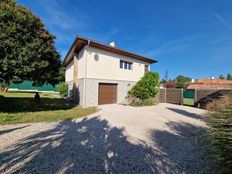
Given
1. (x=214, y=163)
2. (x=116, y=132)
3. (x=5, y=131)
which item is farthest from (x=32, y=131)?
(x=214, y=163)

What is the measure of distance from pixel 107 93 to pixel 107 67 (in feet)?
8.54

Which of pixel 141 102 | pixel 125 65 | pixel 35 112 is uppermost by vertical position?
pixel 125 65

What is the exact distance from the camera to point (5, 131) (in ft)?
17.9

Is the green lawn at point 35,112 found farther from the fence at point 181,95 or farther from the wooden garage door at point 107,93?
the fence at point 181,95

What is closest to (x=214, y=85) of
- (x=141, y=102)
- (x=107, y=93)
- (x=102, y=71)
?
(x=141, y=102)

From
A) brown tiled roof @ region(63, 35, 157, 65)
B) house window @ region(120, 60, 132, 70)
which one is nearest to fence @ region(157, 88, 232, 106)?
brown tiled roof @ region(63, 35, 157, 65)

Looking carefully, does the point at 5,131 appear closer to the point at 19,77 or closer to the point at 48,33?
the point at 19,77

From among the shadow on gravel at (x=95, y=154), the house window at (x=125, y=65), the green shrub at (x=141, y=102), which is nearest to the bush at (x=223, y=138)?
the shadow on gravel at (x=95, y=154)

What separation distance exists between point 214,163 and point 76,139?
4016mm

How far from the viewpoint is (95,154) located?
392 centimetres

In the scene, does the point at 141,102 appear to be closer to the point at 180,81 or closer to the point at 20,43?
the point at 20,43

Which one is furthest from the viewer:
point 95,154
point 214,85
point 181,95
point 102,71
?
point 214,85

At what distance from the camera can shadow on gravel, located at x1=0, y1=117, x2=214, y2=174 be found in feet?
10.6

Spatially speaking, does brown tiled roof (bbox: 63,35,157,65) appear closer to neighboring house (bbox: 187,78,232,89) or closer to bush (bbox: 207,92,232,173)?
neighboring house (bbox: 187,78,232,89)
